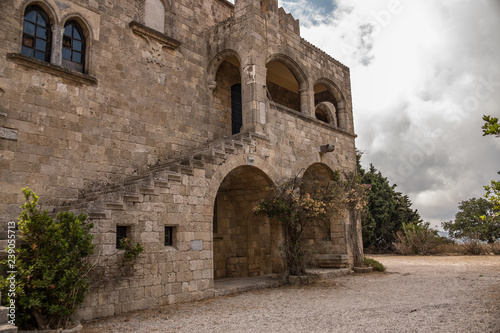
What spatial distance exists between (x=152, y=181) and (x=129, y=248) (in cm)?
139

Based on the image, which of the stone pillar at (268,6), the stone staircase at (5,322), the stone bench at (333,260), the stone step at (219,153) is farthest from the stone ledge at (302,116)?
the stone staircase at (5,322)

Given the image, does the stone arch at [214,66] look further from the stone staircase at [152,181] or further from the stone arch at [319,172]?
the stone arch at [319,172]

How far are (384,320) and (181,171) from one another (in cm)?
480

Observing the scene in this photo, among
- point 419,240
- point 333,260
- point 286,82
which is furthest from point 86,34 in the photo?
point 419,240

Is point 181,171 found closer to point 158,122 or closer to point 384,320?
point 158,122

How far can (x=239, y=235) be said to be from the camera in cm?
1251

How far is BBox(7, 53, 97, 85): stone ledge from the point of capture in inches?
323

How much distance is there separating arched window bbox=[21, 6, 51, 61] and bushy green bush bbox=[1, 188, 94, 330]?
4.73 metres

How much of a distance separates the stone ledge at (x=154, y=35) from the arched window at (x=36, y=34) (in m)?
2.17

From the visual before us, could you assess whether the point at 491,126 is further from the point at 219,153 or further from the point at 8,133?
the point at 8,133

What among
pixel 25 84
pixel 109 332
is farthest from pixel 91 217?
pixel 25 84

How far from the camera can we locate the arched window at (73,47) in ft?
30.7

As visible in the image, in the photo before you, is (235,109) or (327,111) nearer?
(235,109)

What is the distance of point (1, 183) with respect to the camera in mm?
7684
